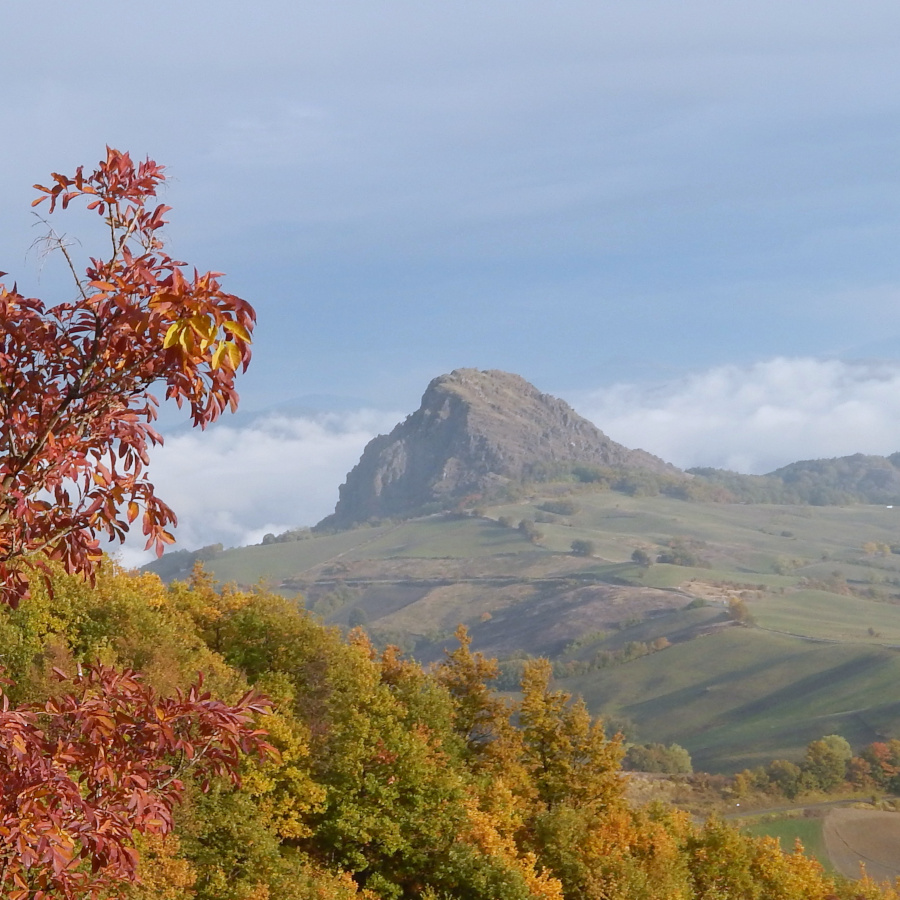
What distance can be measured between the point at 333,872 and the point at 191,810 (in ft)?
30.9

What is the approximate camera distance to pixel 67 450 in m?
8.99

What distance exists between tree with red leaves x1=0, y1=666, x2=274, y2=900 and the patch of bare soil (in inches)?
4442

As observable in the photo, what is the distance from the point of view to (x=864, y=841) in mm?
120938

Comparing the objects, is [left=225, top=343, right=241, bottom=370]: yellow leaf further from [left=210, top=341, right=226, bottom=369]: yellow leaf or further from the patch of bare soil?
the patch of bare soil

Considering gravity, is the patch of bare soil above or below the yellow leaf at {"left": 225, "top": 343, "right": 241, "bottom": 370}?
below

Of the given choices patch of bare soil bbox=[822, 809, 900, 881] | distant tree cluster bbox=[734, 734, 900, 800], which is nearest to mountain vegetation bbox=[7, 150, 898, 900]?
patch of bare soil bbox=[822, 809, 900, 881]

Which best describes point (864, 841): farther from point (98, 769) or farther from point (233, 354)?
point (233, 354)

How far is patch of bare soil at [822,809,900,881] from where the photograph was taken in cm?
10981

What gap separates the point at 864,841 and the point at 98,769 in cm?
13104

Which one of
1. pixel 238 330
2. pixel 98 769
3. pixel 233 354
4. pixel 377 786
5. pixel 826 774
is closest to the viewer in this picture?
pixel 238 330

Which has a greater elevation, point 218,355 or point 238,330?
point 238,330

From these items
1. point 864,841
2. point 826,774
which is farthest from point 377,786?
point 826,774

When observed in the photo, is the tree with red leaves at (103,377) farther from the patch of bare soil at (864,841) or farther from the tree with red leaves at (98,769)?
the patch of bare soil at (864,841)

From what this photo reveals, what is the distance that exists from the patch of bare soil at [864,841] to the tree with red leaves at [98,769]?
11283 centimetres
